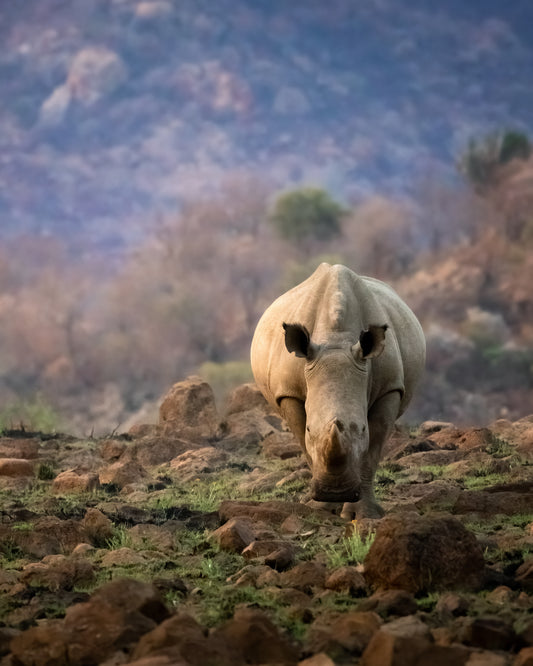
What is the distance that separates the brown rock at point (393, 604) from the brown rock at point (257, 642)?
0.67 m

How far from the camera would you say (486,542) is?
6172mm

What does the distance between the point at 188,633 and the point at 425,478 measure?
23.4ft

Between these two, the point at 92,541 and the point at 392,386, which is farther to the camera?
the point at 392,386

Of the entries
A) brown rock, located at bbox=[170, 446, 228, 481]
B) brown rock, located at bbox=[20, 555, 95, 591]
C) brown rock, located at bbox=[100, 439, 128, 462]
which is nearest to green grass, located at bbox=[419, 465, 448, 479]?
brown rock, located at bbox=[170, 446, 228, 481]

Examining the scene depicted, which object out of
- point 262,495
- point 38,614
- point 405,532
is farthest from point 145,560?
point 262,495

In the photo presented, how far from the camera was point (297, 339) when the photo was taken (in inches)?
304

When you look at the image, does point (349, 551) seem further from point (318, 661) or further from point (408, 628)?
point (318, 661)

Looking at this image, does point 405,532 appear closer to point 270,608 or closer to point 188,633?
point 270,608

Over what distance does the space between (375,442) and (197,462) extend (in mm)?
4719

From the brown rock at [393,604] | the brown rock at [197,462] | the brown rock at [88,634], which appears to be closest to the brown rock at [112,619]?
the brown rock at [88,634]

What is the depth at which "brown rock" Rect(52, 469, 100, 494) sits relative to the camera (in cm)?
1045

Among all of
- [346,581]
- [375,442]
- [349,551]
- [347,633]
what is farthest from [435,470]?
[347,633]

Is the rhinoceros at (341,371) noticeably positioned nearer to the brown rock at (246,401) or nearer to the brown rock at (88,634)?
the brown rock at (88,634)

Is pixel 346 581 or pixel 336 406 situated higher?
pixel 346 581
